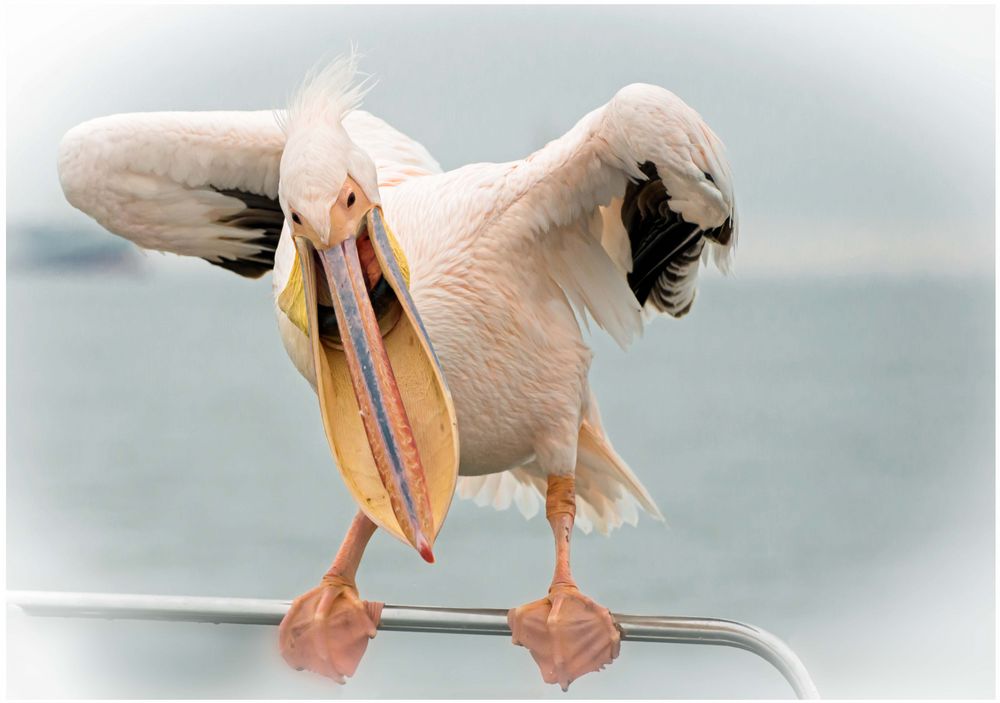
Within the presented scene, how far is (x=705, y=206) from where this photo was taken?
173cm

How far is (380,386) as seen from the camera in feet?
4.99

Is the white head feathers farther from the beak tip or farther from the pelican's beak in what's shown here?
the beak tip

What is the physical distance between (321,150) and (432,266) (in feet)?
0.86

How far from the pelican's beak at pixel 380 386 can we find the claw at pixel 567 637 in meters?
0.36

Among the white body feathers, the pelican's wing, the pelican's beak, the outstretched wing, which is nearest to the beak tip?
the pelican's beak

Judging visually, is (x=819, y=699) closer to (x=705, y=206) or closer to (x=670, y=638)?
(x=670, y=638)

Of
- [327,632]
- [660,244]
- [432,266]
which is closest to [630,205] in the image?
[660,244]

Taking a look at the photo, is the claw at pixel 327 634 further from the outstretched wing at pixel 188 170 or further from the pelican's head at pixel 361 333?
the outstretched wing at pixel 188 170

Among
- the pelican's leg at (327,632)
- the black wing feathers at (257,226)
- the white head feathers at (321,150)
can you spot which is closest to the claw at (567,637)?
the pelican's leg at (327,632)

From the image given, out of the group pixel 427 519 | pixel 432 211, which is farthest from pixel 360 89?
pixel 427 519

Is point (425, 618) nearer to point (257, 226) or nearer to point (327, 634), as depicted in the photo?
point (327, 634)

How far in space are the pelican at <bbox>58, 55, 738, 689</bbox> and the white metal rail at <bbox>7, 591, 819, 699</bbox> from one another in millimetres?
86

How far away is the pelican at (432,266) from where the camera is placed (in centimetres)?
156

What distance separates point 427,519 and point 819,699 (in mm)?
530
